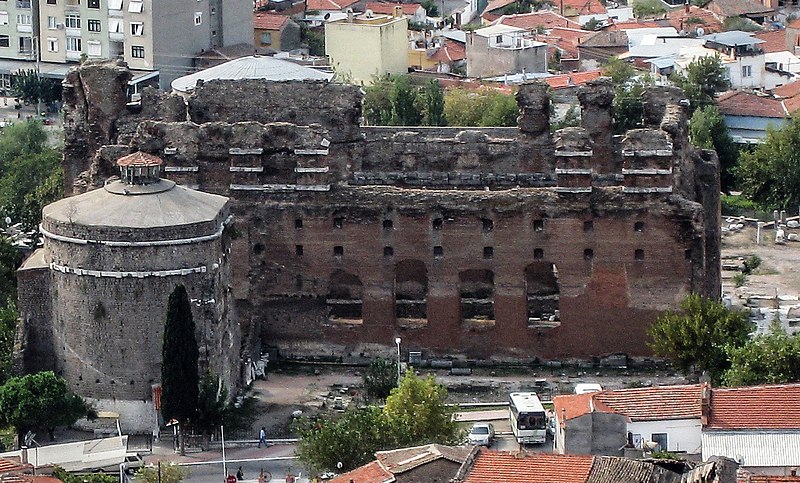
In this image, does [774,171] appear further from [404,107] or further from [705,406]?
[705,406]

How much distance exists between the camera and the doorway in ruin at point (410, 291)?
3095 inches

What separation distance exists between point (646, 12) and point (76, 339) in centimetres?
8380

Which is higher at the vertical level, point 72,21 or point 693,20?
point 72,21

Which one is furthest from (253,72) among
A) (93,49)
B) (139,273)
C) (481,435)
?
(481,435)

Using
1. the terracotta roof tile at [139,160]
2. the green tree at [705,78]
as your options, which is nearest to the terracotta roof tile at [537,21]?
the green tree at [705,78]

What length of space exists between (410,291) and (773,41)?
60130 millimetres

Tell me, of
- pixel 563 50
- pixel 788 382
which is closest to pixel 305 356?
pixel 788 382

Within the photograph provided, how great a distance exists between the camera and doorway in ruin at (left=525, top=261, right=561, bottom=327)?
78.4 m

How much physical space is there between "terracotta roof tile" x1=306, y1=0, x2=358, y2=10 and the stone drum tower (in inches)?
→ 3046

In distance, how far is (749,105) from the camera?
382 ft

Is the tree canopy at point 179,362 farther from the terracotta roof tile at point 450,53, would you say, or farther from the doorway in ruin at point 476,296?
the terracotta roof tile at point 450,53

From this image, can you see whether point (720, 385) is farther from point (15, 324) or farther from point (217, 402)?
point (15, 324)

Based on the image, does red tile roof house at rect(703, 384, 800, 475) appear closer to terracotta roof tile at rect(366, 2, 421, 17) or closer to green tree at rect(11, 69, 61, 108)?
green tree at rect(11, 69, 61, 108)

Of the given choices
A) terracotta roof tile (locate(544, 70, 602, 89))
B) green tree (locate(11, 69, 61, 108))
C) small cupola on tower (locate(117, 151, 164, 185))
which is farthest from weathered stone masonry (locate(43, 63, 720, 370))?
green tree (locate(11, 69, 61, 108))
